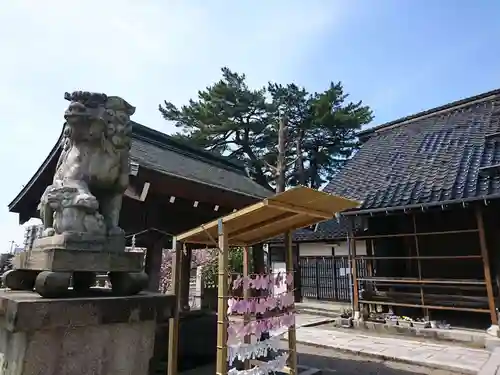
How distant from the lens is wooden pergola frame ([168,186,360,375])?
360 cm

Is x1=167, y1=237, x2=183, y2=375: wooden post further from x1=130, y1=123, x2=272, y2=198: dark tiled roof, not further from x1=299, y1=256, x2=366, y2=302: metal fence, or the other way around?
x1=299, y1=256, x2=366, y2=302: metal fence

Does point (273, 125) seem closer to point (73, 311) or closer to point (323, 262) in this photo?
point (323, 262)

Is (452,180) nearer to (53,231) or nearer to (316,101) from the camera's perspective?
(53,231)

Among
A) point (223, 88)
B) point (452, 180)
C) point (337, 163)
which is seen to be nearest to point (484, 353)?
point (452, 180)

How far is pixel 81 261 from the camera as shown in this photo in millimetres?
2527

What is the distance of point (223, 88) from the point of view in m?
24.2

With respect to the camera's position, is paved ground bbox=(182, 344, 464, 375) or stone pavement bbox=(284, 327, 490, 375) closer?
paved ground bbox=(182, 344, 464, 375)

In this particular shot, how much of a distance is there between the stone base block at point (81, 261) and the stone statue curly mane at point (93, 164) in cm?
20

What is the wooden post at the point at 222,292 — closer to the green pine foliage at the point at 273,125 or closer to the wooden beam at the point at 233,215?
the wooden beam at the point at 233,215

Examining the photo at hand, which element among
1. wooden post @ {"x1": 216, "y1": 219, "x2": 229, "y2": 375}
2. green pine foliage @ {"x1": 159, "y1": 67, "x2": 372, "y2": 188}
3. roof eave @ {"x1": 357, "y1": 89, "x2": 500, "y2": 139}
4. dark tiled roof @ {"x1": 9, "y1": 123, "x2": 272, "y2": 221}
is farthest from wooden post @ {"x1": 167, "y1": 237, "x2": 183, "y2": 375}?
green pine foliage @ {"x1": 159, "y1": 67, "x2": 372, "y2": 188}

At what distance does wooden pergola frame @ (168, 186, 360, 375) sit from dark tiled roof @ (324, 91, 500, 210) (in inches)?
212

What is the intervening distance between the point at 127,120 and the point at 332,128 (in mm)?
21319

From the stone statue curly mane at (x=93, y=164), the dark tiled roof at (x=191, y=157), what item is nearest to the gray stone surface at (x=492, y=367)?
the dark tiled roof at (x=191, y=157)

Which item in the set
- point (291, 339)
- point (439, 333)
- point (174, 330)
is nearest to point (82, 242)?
point (174, 330)
